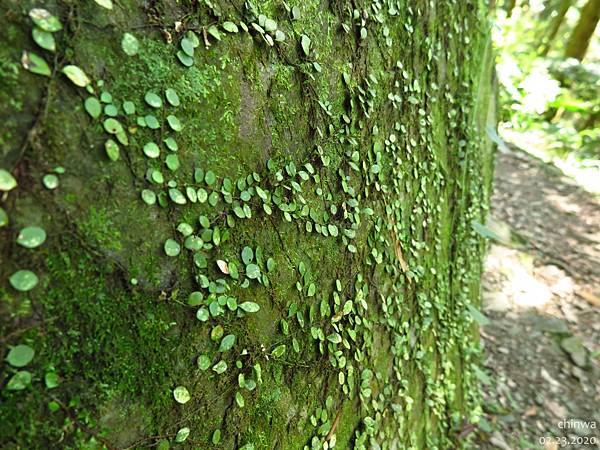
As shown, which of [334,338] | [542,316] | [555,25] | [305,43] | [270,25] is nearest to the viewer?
[270,25]

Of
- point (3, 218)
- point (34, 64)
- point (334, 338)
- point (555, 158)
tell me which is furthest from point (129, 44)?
point (555, 158)

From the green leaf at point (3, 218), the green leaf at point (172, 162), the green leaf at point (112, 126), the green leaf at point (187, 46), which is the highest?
the green leaf at point (187, 46)

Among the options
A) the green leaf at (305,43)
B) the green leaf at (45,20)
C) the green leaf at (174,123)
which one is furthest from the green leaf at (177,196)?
the green leaf at (305,43)

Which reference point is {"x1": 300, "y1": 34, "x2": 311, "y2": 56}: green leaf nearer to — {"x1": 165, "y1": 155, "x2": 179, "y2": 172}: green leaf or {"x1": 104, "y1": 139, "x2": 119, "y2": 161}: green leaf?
{"x1": 165, "y1": 155, "x2": 179, "y2": 172}: green leaf

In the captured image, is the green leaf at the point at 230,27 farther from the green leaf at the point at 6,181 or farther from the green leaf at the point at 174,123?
the green leaf at the point at 6,181

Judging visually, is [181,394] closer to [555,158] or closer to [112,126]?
[112,126]

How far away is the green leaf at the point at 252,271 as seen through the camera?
1.12 metres

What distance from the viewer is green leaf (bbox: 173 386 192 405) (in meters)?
0.97

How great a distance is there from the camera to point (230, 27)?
1.06m

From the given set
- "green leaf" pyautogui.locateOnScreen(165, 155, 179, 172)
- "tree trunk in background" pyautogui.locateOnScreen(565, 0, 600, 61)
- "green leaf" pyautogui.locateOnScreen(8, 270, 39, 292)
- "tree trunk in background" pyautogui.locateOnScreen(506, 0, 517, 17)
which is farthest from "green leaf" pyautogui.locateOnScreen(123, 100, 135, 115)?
"tree trunk in background" pyautogui.locateOnScreen(565, 0, 600, 61)

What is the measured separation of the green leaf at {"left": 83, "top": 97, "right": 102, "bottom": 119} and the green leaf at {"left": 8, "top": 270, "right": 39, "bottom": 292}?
306mm

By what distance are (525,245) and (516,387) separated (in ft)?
7.49

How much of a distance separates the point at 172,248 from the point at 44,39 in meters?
0.45

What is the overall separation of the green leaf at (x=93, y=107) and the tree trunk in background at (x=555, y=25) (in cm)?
1088
